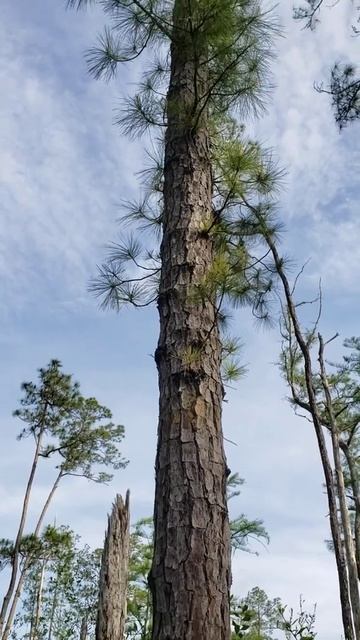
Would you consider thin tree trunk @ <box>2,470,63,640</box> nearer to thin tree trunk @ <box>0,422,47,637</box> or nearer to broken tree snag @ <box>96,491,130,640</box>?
thin tree trunk @ <box>0,422,47,637</box>

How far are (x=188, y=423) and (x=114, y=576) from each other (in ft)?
15.1

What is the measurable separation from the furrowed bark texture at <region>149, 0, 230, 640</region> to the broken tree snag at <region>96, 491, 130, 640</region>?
4326 mm

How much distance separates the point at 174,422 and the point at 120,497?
14.6 feet

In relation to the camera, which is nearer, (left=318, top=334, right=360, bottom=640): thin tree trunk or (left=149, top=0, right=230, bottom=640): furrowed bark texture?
(left=149, top=0, right=230, bottom=640): furrowed bark texture

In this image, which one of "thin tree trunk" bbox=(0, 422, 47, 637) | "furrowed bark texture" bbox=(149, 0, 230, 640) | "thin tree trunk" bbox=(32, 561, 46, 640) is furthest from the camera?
"thin tree trunk" bbox=(32, 561, 46, 640)

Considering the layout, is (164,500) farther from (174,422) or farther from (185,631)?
(185,631)

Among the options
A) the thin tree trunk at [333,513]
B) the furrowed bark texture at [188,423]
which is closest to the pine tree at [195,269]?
the furrowed bark texture at [188,423]

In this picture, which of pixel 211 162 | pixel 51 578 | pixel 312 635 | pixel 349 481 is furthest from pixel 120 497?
pixel 51 578

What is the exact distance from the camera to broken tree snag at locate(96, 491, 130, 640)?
5.73m

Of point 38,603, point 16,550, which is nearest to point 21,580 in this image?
point 16,550

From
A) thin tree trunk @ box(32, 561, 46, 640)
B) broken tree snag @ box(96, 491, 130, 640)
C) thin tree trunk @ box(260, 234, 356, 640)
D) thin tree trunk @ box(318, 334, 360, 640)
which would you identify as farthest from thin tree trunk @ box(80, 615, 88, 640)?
thin tree trunk @ box(260, 234, 356, 640)

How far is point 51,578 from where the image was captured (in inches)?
683

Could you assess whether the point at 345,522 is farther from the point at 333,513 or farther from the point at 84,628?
the point at 84,628

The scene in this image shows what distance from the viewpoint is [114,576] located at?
609cm
